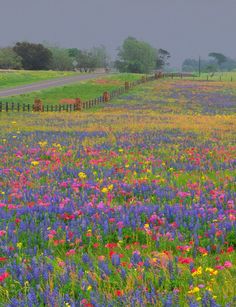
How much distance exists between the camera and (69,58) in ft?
571

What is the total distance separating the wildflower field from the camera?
15.3ft

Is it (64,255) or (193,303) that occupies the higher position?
(193,303)

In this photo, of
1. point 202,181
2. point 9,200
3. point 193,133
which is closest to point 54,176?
point 9,200

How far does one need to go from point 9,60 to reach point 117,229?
434 ft

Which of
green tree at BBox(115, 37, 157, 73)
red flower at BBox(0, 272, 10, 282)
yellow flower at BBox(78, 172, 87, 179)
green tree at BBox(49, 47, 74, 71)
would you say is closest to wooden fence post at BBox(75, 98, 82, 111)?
yellow flower at BBox(78, 172, 87, 179)

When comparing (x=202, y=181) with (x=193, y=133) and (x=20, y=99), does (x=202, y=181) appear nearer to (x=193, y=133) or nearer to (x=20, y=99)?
(x=193, y=133)

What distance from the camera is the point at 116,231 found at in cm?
677

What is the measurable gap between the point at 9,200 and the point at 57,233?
2422 millimetres

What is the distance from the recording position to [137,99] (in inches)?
2254

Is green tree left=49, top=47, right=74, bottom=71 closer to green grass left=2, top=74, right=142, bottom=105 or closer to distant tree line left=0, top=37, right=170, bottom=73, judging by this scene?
distant tree line left=0, top=37, right=170, bottom=73

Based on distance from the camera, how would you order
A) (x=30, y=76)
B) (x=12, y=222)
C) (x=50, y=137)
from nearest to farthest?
(x=12, y=222), (x=50, y=137), (x=30, y=76)

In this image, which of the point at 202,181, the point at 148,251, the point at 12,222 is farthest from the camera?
the point at 202,181

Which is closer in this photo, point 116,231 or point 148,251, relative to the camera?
A: point 148,251

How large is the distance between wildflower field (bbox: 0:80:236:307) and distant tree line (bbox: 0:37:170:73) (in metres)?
127
